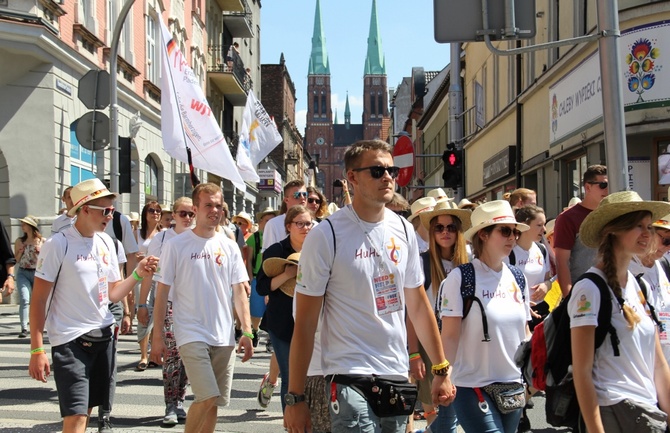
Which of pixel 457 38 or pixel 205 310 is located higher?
pixel 457 38

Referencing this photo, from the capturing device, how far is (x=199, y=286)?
6.38 metres

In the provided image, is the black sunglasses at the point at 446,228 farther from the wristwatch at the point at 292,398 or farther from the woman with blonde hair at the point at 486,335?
the wristwatch at the point at 292,398

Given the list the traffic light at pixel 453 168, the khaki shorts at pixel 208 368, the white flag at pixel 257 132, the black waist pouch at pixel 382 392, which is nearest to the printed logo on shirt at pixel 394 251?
the black waist pouch at pixel 382 392

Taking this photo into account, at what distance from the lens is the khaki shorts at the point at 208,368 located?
20.1 ft

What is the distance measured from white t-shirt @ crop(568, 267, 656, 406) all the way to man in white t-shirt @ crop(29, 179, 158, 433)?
123 inches

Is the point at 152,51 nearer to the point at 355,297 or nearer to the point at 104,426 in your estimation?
the point at 104,426

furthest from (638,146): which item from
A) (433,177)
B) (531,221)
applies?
(433,177)

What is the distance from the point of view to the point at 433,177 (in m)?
57.7

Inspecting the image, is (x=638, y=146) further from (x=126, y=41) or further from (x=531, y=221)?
(x=126, y=41)

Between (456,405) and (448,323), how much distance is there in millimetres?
434

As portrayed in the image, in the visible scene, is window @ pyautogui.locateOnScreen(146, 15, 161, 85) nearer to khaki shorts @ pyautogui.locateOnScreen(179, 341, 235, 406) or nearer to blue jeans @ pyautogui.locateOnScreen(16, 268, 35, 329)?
blue jeans @ pyautogui.locateOnScreen(16, 268, 35, 329)

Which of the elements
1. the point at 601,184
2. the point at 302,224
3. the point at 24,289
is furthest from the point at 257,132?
the point at 302,224

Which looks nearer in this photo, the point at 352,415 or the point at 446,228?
the point at 352,415

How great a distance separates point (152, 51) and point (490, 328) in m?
24.8
